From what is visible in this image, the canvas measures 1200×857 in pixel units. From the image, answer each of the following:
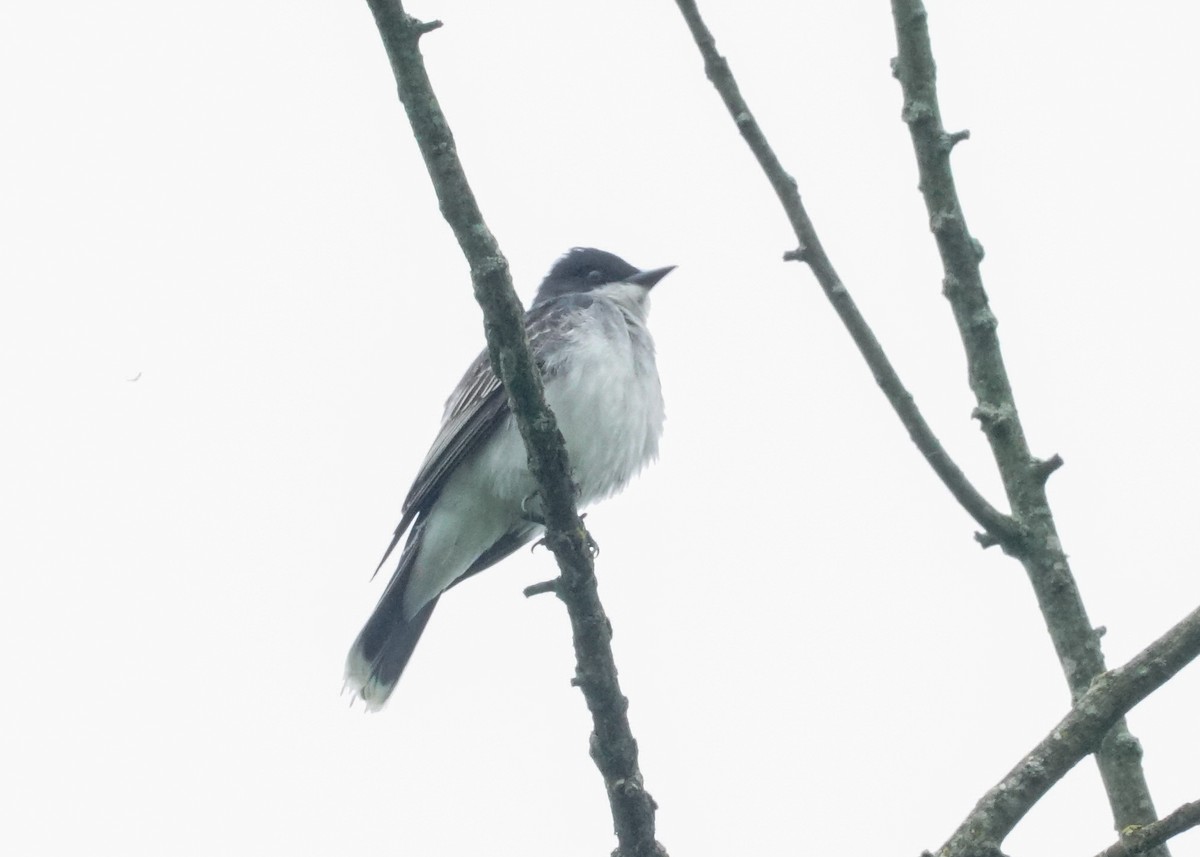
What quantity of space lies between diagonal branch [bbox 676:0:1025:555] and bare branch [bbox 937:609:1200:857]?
2.64 feet

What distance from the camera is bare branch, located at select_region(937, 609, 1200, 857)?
8.90ft

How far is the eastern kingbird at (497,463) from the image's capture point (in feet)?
22.7

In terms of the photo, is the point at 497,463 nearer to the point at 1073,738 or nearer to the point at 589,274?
the point at 589,274

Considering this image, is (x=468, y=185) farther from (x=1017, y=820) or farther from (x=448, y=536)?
(x=448, y=536)

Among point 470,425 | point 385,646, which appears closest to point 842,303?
point 470,425

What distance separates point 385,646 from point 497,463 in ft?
3.40

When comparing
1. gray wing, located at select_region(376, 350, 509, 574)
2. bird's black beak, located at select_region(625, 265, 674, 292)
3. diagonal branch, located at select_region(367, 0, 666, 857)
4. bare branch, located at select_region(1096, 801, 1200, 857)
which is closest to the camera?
bare branch, located at select_region(1096, 801, 1200, 857)

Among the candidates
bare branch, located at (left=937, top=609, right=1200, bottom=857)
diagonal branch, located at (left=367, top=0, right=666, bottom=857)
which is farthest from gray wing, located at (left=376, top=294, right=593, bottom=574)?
Result: bare branch, located at (left=937, top=609, right=1200, bottom=857)

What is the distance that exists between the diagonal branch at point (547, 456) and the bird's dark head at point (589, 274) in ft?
13.2

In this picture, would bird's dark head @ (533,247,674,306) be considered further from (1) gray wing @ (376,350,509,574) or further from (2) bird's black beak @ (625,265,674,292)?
(1) gray wing @ (376,350,509,574)

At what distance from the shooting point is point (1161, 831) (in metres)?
2.50

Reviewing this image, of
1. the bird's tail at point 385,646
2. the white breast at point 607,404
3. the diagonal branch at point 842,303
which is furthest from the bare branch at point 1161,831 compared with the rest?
the bird's tail at point 385,646

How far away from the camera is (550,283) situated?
A: 8.94 metres

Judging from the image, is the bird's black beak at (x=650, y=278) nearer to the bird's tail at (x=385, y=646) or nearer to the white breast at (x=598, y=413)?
the white breast at (x=598, y=413)
